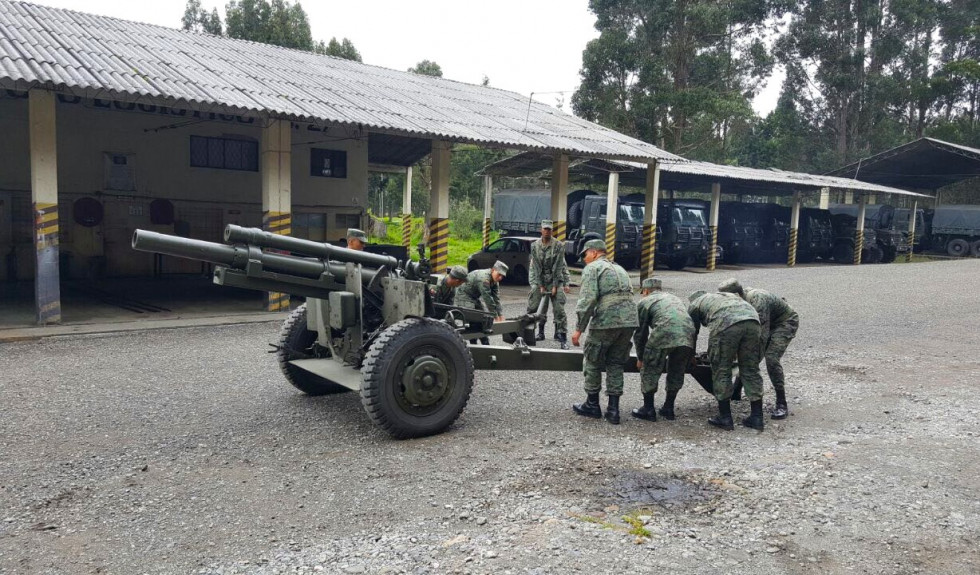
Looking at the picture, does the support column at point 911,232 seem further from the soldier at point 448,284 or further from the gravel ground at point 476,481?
the soldier at point 448,284

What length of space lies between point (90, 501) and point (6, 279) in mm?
13753

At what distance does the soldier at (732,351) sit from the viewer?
5.96 meters

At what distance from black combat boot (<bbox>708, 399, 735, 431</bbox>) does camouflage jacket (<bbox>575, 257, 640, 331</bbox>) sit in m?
1.05

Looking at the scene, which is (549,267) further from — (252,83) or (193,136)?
(193,136)

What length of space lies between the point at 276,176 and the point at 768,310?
860 centimetres

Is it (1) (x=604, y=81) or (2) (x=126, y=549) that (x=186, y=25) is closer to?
(1) (x=604, y=81)

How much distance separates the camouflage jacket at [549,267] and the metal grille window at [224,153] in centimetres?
1058

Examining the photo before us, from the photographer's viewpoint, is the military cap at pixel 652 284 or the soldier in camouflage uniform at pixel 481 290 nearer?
the military cap at pixel 652 284

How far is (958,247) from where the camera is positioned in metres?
32.1

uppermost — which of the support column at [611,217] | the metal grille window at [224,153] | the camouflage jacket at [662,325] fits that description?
the metal grille window at [224,153]

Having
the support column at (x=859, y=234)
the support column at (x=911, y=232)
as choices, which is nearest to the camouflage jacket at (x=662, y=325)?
the support column at (x=859, y=234)

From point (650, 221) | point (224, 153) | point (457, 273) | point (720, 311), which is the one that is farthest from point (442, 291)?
point (650, 221)

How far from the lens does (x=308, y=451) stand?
5.19 metres

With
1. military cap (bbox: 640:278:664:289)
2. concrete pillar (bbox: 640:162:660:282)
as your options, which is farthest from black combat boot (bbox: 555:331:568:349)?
concrete pillar (bbox: 640:162:660:282)
